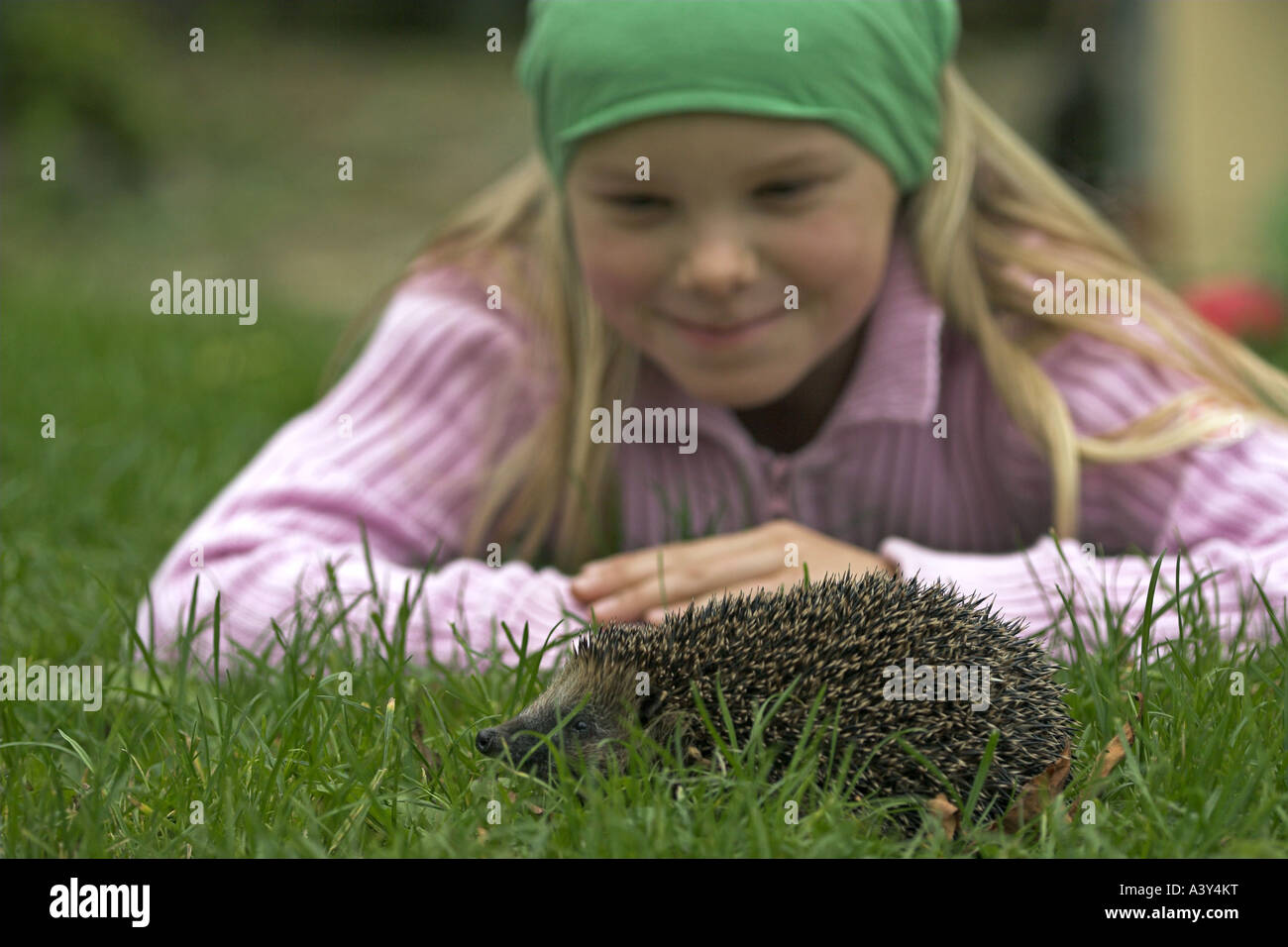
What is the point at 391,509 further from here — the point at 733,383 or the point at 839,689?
the point at 839,689

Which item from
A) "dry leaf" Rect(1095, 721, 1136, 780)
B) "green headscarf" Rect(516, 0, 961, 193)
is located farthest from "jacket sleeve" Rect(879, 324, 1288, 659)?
"green headscarf" Rect(516, 0, 961, 193)

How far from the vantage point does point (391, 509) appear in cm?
383

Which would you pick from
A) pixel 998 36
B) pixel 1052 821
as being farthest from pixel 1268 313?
pixel 998 36

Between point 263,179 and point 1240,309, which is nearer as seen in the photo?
point 1240,309

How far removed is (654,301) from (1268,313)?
4.55 meters

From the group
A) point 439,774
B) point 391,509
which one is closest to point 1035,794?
point 439,774

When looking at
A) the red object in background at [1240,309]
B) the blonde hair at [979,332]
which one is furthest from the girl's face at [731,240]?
the red object in background at [1240,309]

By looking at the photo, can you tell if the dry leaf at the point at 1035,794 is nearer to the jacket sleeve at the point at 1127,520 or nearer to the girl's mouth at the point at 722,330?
the jacket sleeve at the point at 1127,520

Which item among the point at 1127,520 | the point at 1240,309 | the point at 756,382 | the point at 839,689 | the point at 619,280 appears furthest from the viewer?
the point at 1240,309

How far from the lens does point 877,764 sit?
2125 millimetres

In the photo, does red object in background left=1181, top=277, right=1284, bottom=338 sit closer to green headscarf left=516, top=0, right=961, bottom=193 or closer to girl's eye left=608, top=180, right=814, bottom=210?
green headscarf left=516, top=0, right=961, bottom=193

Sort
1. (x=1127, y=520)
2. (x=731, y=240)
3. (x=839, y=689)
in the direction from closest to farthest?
(x=839, y=689)
(x=731, y=240)
(x=1127, y=520)

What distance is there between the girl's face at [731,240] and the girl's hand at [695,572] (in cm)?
56

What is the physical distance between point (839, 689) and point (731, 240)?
1.43 m
